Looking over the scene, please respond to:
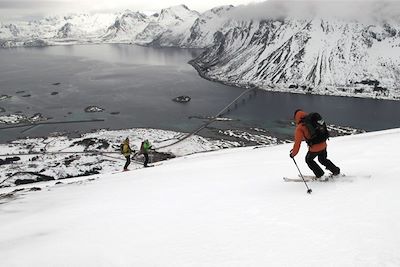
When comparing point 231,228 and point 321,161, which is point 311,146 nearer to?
point 321,161

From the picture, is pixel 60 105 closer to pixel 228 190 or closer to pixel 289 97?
pixel 289 97

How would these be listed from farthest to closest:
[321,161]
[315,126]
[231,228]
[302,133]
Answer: [321,161] < [302,133] < [315,126] < [231,228]

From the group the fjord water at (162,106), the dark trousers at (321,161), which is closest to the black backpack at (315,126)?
the dark trousers at (321,161)

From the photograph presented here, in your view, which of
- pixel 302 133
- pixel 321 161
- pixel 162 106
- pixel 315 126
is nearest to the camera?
pixel 315 126

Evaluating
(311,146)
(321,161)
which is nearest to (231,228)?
(311,146)

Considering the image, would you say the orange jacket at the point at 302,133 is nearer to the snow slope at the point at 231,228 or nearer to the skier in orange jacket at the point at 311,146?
the skier in orange jacket at the point at 311,146

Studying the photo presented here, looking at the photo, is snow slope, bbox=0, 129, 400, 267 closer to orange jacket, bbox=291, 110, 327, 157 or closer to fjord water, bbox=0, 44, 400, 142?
orange jacket, bbox=291, 110, 327, 157

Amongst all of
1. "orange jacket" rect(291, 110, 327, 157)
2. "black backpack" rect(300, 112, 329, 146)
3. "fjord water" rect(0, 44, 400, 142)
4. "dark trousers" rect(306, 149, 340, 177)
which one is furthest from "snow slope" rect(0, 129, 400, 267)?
"fjord water" rect(0, 44, 400, 142)
